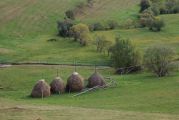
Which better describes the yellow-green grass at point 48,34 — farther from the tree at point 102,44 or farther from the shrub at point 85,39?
the tree at point 102,44

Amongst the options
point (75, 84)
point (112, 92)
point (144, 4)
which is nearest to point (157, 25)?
point (144, 4)

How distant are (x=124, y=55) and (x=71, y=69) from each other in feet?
27.2

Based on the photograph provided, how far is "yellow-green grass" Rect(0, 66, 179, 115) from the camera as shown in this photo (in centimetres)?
5322

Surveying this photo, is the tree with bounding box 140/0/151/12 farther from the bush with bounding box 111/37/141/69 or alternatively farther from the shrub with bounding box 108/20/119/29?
the bush with bounding box 111/37/141/69

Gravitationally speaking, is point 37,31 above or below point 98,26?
below

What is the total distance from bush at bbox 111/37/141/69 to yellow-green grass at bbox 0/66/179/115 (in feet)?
6.95

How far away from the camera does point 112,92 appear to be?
214 ft

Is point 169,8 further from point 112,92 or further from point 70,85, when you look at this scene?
point 112,92

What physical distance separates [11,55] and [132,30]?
30718 mm

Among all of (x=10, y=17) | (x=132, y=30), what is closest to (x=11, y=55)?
A: (x=10, y=17)

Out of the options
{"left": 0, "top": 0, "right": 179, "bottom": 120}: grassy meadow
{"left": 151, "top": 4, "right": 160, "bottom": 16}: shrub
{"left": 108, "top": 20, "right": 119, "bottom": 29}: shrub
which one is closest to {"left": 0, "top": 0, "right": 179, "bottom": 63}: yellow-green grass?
{"left": 0, "top": 0, "right": 179, "bottom": 120}: grassy meadow

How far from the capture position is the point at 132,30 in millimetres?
116500

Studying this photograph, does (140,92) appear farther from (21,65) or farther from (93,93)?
(21,65)

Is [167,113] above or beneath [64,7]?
beneath
